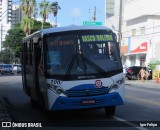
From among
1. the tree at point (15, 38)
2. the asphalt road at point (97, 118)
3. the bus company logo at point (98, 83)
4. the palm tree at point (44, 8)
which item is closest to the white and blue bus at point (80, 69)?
the bus company logo at point (98, 83)

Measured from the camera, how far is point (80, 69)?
492 inches

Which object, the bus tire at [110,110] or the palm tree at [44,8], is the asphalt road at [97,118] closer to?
the bus tire at [110,110]

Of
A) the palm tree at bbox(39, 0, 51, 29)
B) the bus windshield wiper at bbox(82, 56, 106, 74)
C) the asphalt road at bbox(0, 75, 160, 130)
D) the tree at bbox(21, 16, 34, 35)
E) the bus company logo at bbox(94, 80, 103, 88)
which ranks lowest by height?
the asphalt road at bbox(0, 75, 160, 130)

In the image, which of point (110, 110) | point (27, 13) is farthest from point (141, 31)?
point (110, 110)

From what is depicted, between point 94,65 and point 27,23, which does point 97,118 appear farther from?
point 27,23

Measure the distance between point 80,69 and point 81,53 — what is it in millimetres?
526

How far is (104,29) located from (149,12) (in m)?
47.3

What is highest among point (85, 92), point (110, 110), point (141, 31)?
point (141, 31)

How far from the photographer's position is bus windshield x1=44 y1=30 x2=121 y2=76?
493 inches

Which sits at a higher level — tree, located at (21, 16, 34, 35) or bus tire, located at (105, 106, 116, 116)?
tree, located at (21, 16, 34, 35)

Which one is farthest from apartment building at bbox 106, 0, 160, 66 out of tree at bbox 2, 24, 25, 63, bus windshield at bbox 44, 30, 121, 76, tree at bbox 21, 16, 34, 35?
bus windshield at bbox 44, 30, 121, 76

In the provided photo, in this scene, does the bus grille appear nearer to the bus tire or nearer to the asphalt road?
the asphalt road

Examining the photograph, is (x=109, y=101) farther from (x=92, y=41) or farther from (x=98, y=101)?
(x=92, y=41)

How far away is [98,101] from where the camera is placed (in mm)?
12336
